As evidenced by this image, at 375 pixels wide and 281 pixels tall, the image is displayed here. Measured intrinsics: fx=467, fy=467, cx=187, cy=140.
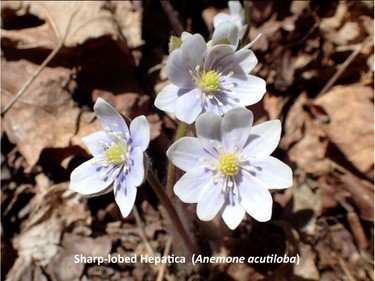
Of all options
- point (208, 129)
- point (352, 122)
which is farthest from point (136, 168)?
point (352, 122)

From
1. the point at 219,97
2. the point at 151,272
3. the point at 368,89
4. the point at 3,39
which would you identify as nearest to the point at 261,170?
the point at 219,97

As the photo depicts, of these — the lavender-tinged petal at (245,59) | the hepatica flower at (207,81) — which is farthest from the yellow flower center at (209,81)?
the lavender-tinged petal at (245,59)

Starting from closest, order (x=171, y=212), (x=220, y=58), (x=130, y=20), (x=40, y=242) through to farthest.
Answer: (x=220, y=58), (x=171, y=212), (x=40, y=242), (x=130, y=20)

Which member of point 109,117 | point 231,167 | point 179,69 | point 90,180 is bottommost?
point 90,180

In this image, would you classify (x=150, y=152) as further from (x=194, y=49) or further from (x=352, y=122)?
(x=352, y=122)

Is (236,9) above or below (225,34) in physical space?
below

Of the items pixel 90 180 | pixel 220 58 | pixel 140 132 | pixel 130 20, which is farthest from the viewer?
pixel 130 20

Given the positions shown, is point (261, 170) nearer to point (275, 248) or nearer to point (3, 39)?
point (275, 248)

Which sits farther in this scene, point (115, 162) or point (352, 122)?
point (352, 122)
